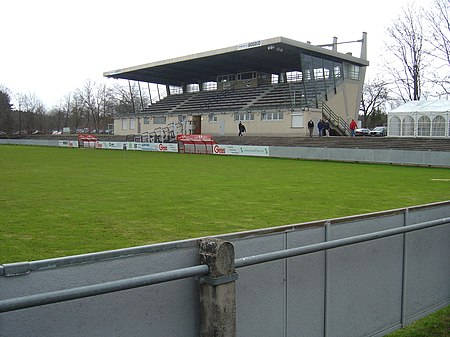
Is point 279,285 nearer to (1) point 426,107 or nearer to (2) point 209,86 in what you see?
(1) point 426,107

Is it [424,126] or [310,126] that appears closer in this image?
[424,126]

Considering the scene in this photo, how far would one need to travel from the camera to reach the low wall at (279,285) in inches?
107

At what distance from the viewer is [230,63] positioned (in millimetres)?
65812

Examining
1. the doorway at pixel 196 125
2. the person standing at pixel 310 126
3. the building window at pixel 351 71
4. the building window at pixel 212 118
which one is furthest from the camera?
the doorway at pixel 196 125

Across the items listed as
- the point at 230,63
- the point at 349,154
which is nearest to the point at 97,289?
the point at 349,154

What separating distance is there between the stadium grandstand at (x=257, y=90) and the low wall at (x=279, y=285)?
4905 centimetres

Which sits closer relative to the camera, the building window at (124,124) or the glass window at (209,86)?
the glass window at (209,86)

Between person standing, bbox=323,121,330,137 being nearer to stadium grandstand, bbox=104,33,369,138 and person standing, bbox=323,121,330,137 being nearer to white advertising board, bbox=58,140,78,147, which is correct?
stadium grandstand, bbox=104,33,369,138

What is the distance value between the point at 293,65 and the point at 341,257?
62.9m

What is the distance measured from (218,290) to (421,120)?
1579 inches

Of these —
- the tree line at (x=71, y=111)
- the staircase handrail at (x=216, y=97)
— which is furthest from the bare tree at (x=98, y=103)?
the staircase handrail at (x=216, y=97)

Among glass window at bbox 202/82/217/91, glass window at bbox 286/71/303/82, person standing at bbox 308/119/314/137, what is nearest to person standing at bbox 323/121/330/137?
person standing at bbox 308/119/314/137

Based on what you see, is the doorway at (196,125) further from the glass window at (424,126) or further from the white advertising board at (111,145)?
the glass window at (424,126)

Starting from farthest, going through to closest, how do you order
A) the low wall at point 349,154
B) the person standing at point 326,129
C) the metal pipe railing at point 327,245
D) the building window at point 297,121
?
1. the building window at point 297,121
2. the person standing at point 326,129
3. the low wall at point 349,154
4. the metal pipe railing at point 327,245
